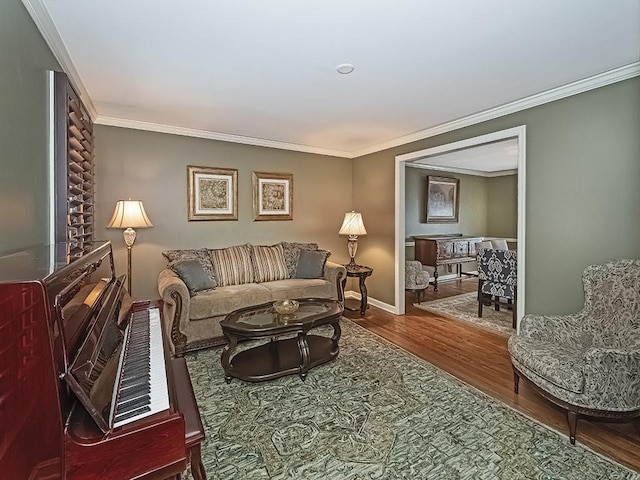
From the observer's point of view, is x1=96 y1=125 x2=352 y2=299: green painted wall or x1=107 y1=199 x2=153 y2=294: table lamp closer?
x1=107 y1=199 x2=153 y2=294: table lamp

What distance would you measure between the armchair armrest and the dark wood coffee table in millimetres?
1511

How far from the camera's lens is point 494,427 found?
212cm

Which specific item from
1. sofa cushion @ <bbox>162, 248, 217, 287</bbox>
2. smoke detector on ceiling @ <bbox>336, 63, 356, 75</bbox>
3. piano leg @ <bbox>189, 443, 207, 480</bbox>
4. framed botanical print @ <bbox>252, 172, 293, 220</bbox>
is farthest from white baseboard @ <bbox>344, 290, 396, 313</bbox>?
piano leg @ <bbox>189, 443, 207, 480</bbox>

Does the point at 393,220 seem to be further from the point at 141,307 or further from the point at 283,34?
the point at 141,307

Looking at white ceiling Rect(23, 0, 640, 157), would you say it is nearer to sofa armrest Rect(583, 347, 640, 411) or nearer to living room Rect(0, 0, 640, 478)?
living room Rect(0, 0, 640, 478)

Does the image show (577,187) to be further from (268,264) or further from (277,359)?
(268,264)

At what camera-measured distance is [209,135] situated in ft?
14.1

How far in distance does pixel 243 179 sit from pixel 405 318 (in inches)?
115

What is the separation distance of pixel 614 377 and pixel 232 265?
3614mm

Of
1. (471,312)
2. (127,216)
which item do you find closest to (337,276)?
(471,312)

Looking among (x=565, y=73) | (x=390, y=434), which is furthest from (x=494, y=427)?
(x=565, y=73)

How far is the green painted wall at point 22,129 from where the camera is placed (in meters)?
1.48

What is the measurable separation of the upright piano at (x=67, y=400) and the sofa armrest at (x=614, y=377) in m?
2.16

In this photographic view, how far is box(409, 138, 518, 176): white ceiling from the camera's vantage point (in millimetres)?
5250
